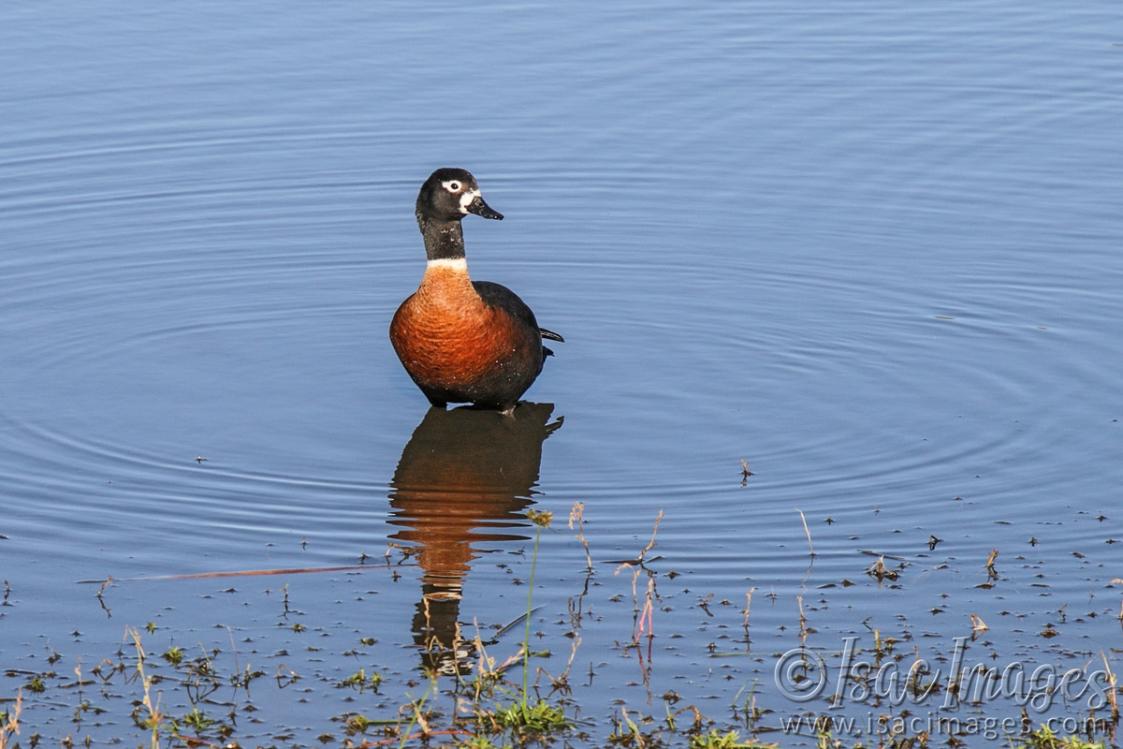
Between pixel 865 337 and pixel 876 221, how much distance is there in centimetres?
231

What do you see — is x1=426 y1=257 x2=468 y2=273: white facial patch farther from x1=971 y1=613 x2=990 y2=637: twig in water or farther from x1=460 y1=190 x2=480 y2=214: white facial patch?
x1=971 y1=613 x2=990 y2=637: twig in water

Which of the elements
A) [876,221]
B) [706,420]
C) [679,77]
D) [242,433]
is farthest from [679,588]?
[679,77]

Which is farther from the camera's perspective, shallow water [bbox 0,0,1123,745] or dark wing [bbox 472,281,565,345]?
dark wing [bbox 472,281,565,345]

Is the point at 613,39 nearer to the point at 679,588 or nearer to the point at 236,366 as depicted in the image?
the point at 236,366

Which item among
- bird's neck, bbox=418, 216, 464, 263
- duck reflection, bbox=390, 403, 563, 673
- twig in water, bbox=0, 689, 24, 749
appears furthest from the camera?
bird's neck, bbox=418, 216, 464, 263

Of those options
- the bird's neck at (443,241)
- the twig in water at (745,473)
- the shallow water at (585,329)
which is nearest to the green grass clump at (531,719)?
the shallow water at (585,329)

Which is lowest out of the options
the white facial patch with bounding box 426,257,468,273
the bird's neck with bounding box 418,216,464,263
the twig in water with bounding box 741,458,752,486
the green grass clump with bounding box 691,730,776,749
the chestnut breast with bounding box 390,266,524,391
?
the green grass clump with bounding box 691,730,776,749

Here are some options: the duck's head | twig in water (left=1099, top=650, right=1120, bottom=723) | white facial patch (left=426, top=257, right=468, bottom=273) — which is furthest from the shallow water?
the duck's head

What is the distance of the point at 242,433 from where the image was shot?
10078mm

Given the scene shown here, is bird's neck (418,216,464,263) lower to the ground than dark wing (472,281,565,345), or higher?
higher

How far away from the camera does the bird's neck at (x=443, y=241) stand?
411 inches

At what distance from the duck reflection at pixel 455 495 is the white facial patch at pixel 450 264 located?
0.95 m

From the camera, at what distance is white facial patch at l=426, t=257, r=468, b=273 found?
10.3m

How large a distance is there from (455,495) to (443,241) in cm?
182
